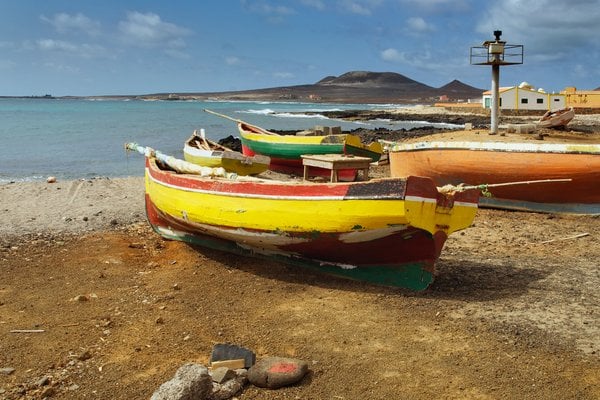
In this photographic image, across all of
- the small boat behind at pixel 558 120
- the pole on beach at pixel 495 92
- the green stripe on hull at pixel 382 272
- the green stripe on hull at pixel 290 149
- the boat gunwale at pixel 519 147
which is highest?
the pole on beach at pixel 495 92

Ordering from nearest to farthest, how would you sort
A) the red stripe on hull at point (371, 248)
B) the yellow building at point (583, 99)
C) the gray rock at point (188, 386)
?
the gray rock at point (188, 386)
the red stripe on hull at point (371, 248)
the yellow building at point (583, 99)

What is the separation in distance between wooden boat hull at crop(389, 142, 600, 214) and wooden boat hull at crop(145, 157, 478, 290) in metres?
4.93

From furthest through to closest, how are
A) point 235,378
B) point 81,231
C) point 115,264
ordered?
point 81,231 → point 115,264 → point 235,378

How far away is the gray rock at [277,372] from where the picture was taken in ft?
14.4

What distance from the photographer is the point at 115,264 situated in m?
7.61

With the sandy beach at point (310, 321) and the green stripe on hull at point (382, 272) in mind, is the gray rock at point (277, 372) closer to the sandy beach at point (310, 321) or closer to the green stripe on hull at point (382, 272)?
the sandy beach at point (310, 321)

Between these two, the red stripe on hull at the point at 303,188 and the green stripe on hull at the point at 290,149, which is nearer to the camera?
the red stripe on hull at the point at 303,188

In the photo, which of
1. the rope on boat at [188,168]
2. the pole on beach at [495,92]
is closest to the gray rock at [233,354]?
the rope on boat at [188,168]

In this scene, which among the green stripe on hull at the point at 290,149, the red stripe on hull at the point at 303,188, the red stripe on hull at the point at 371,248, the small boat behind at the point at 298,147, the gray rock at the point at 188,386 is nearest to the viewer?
the gray rock at the point at 188,386

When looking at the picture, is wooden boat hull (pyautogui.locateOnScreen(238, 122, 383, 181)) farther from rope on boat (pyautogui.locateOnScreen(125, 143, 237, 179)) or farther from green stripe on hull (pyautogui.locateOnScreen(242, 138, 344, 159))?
rope on boat (pyautogui.locateOnScreen(125, 143, 237, 179))

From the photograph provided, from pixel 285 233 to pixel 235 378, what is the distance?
91.1 inches

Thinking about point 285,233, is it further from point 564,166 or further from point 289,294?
point 564,166

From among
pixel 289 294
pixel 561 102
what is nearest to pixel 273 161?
pixel 289 294

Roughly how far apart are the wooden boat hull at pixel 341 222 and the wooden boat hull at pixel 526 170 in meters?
4.93
